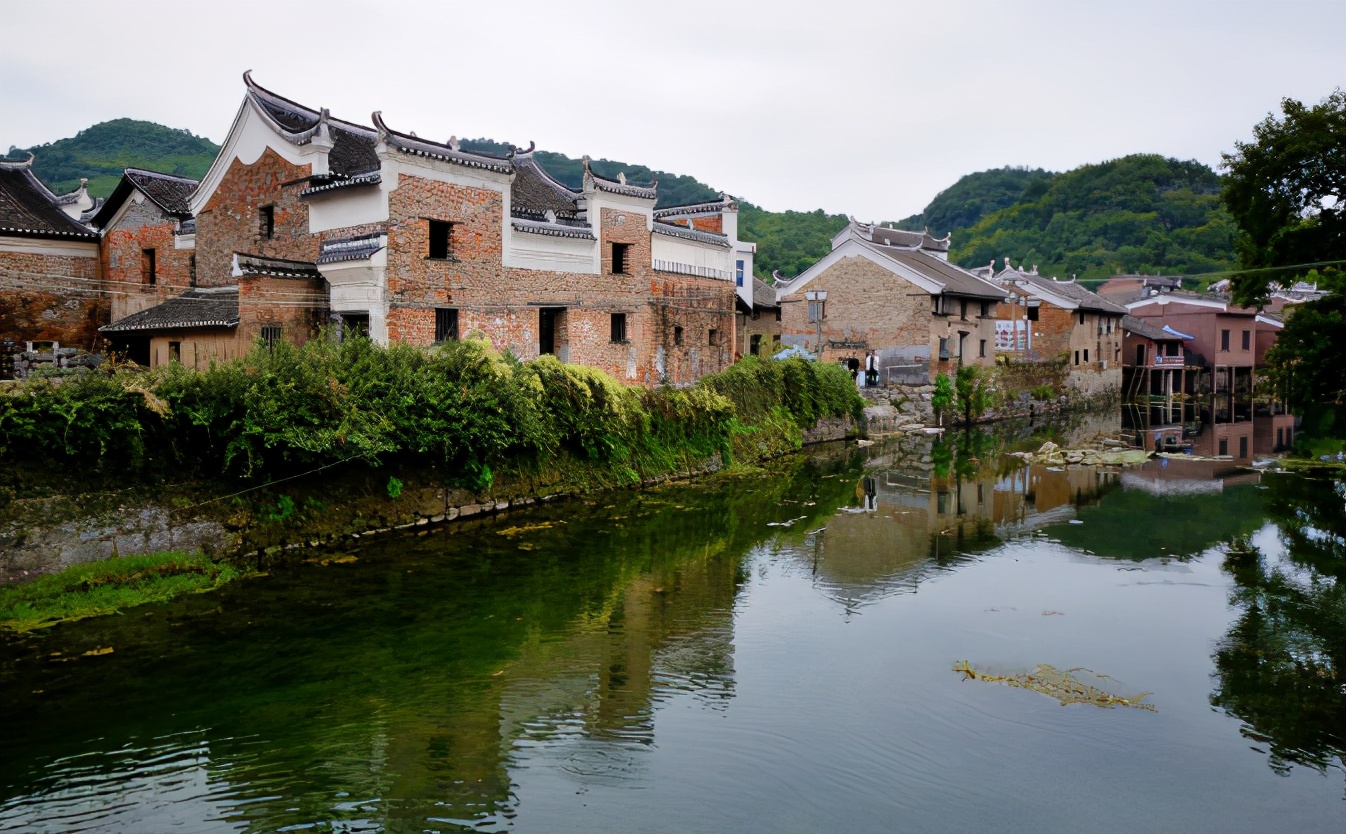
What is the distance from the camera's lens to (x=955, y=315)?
122 ft

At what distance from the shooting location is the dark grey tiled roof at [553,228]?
2106 centimetres

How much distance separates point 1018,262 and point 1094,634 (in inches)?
2465

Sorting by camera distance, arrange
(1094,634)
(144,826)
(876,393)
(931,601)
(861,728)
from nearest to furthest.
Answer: (144,826)
(861,728)
(1094,634)
(931,601)
(876,393)

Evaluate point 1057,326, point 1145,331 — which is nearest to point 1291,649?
point 1057,326

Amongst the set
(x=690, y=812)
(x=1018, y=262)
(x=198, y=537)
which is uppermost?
(x=1018, y=262)

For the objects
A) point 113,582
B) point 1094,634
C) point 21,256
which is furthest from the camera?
point 21,256

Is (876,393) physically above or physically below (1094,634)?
above

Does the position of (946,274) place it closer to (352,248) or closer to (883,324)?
(883,324)

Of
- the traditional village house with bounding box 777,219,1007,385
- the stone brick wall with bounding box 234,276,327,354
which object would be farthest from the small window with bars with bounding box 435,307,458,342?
the traditional village house with bounding box 777,219,1007,385

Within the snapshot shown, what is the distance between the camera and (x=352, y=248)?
1844cm

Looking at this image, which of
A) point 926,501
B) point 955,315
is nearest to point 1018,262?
point 955,315

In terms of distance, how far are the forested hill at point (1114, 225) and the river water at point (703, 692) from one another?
55.7m

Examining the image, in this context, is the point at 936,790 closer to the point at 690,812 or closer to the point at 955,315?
the point at 690,812

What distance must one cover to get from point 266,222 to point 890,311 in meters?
23.9
